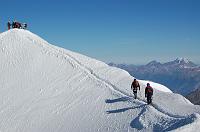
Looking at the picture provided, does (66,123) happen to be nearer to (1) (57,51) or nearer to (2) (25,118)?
(2) (25,118)

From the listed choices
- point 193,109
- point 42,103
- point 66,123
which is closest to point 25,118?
point 42,103

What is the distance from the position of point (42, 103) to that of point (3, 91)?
7.49 metres

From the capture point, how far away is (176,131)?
24281mm

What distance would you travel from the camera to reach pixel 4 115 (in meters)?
39.3

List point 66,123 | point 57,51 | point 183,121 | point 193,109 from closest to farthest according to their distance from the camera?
1. point 183,121
2. point 193,109
3. point 66,123
4. point 57,51

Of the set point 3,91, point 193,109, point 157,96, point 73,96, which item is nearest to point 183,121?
point 193,109

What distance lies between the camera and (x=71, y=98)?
130 ft

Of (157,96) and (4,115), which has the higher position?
(157,96)

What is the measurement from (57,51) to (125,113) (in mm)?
24990

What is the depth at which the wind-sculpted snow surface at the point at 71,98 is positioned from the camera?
100 feet

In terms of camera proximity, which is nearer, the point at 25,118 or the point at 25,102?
the point at 25,118

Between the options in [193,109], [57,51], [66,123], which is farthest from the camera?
[57,51]

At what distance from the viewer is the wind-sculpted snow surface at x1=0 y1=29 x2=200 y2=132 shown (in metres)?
30.5

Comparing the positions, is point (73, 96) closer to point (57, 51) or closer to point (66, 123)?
point (66, 123)
